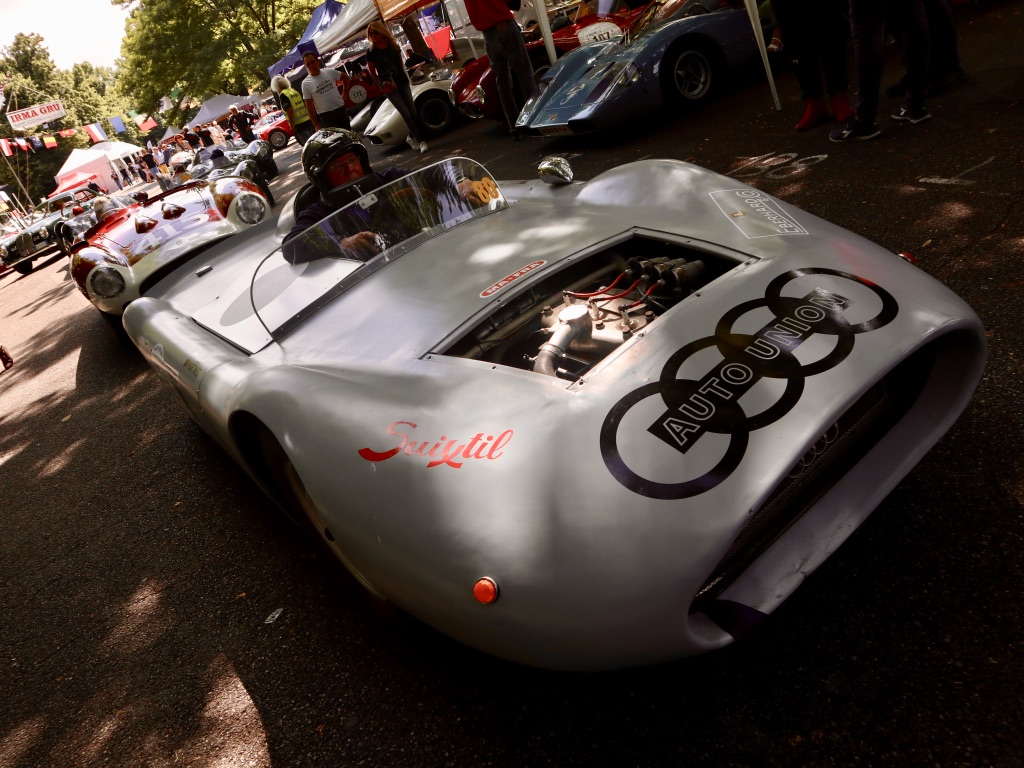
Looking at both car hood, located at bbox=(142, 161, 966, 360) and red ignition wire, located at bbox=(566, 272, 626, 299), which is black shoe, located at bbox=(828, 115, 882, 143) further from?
red ignition wire, located at bbox=(566, 272, 626, 299)

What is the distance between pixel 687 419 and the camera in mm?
1463

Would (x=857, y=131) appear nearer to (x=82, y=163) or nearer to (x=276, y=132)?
(x=276, y=132)

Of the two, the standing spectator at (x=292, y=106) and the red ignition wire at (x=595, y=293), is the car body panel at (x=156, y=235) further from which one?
the standing spectator at (x=292, y=106)

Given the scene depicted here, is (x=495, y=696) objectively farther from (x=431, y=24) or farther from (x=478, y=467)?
(x=431, y=24)

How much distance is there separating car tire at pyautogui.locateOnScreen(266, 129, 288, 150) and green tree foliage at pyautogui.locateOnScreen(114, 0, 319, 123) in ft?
48.7

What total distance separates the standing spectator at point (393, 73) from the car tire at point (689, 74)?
4167 mm

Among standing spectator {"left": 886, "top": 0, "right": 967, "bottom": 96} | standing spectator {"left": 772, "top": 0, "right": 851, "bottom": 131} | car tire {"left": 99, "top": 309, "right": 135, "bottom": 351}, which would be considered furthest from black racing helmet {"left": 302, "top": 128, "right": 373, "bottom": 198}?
standing spectator {"left": 886, "top": 0, "right": 967, "bottom": 96}

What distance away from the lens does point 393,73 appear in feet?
29.5

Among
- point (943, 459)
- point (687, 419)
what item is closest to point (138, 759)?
point (687, 419)

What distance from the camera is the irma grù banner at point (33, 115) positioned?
1470 inches

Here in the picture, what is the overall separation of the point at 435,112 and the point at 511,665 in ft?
32.1

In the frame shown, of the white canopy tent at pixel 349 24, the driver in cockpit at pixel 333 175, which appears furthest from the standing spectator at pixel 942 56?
the white canopy tent at pixel 349 24

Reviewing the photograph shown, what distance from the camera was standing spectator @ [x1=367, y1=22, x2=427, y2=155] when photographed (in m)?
8.81

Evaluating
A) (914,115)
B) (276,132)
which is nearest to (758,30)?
(914,115)
